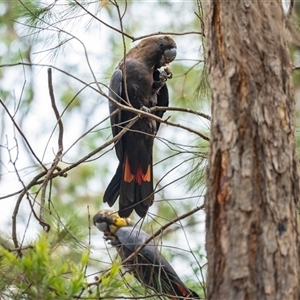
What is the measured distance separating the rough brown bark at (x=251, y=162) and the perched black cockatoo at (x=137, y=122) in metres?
1.42

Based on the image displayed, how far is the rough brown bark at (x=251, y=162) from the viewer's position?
55.2 inches

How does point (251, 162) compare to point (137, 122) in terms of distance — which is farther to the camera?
point (137, 122)

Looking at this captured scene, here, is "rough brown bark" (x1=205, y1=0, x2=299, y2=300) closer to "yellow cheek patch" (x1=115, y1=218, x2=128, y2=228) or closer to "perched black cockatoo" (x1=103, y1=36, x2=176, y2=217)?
"perched black cockatoo" (x1=103, y1=36, x2=176, y2=217)

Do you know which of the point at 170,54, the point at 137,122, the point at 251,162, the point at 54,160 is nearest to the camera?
the point at 251,162

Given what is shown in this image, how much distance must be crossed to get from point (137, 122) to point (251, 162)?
161cm

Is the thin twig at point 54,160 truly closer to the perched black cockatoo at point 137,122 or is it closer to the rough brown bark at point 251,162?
the rough brown bark at point 251,162

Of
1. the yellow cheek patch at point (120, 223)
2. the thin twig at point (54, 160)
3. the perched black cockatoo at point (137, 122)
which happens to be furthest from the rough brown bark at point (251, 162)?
the yellow cheek patch at point (120, 223)

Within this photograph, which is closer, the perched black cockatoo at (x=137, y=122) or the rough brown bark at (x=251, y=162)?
the rough brown bark at (x=251, y=162)

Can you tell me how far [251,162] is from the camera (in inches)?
57.2

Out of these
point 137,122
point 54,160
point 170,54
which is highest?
point 170,54

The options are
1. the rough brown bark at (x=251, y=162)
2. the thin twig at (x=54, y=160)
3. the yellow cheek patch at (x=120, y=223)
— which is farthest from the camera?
the yellow cheek patch at (x=120, y=223)

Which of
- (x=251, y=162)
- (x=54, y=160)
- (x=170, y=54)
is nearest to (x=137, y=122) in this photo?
(x=170, y=54)

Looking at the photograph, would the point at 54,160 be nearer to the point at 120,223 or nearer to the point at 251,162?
the point at 251,162

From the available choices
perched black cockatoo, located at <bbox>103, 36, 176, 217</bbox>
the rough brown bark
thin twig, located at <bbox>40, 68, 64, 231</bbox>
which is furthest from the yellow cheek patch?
the rough brown bark
